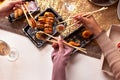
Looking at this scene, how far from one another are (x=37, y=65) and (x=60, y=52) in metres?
0.16

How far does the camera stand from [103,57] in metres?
1.29

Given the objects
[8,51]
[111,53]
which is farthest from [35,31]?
[111,53]

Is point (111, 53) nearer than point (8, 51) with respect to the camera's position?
Yes

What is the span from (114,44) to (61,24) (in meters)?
0.30

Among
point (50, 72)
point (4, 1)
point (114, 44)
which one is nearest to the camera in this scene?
point (114, 44)

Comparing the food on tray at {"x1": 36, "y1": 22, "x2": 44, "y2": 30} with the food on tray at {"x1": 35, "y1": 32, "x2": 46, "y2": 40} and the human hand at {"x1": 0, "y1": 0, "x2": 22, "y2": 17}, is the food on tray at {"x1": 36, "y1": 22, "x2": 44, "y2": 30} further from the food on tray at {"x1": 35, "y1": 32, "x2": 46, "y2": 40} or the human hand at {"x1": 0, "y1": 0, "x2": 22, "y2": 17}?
the human hand at {"x1": 0, "y1": 0, "x2": 22, "y2": 17}

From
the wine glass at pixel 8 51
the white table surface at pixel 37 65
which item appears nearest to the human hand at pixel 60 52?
the white table surface at pixel 37 65

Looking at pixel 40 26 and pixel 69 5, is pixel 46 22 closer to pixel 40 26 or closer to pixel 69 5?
pixel 40 26

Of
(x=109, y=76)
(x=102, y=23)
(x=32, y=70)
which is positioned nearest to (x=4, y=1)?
(x=32, y=70)

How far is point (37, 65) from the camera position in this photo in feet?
4.50

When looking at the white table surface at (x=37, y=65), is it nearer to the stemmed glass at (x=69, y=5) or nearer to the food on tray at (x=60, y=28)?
the food on tray at (x=60, y=28)

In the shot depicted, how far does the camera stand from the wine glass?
4.46ft

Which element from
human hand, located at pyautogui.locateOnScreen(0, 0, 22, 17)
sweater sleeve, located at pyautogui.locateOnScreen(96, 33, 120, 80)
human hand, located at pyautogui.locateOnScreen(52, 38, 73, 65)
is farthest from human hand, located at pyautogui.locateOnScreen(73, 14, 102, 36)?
human hand, located at pyautogui.locateOnScreen(0, 0, 22, 17)

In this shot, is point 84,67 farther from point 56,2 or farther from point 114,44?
point 56,2
